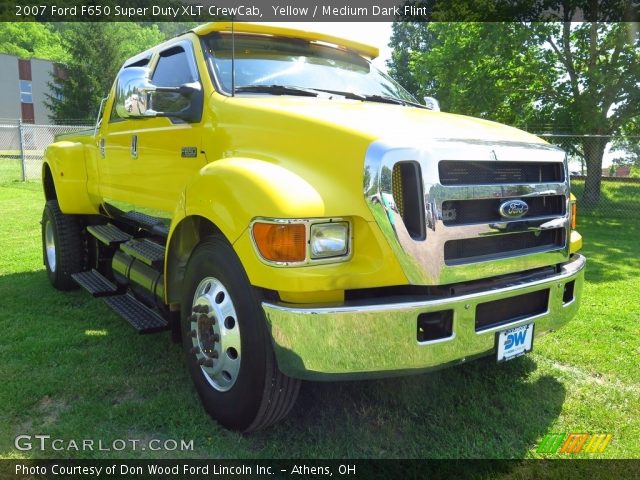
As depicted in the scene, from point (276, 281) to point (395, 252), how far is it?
1.77 feet

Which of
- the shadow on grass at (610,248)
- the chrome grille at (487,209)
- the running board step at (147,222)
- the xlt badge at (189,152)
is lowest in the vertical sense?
the shadow on grass at (610,248)

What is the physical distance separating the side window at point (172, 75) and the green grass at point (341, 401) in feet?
5.84

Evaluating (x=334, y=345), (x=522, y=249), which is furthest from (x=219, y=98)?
(x=522, y=249)

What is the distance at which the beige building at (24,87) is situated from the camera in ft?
161

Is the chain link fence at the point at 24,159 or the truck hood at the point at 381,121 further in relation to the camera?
the chain link fence at the point at 24,159

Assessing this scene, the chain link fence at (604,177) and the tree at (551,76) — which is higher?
the tree at (551,76)

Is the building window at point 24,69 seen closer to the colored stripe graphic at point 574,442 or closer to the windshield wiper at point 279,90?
the windshield wiper at point 279,90

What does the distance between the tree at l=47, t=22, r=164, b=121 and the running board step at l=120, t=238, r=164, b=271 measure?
4020cm

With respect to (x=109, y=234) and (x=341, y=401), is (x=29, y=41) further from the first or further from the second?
(x=341, y=401)

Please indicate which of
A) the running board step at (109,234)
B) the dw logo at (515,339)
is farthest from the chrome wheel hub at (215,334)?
the running board step at (109,234)

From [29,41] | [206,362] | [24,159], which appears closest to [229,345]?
[206,362]

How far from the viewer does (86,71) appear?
137 ft

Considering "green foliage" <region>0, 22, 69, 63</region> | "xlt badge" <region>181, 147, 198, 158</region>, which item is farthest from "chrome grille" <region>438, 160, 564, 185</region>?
"green foliage" <region>0, 22, 69, 63</region>

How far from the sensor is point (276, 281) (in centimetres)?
240
